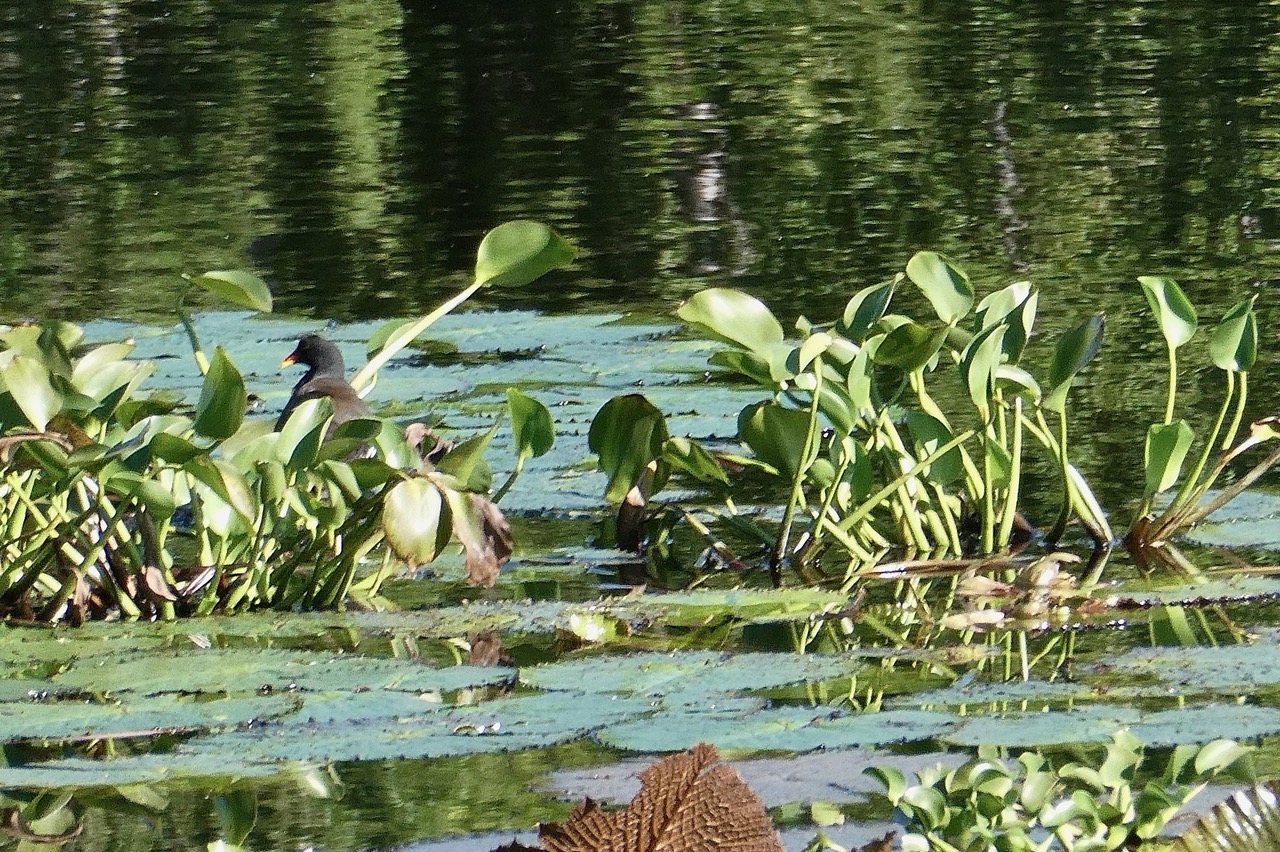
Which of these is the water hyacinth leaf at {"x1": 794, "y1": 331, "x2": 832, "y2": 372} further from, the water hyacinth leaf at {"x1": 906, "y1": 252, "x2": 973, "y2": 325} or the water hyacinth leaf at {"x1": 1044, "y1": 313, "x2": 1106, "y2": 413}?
the water hyacinth leaf at {"x1": 1044, "y1": 313, "x2": 1106, "y2": 413}

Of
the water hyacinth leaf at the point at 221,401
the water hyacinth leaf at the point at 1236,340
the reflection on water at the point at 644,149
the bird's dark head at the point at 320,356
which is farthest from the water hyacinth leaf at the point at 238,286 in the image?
the reflection on water at the point at 644,149

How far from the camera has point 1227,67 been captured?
1363 centimetres

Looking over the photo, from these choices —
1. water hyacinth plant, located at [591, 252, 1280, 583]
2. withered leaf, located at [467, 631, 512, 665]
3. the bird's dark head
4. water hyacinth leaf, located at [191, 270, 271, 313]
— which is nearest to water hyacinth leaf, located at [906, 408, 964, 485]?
water hyacinth plant, located at [591, 252, 1280, 583]

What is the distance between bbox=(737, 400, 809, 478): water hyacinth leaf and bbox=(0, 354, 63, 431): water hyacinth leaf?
139cm

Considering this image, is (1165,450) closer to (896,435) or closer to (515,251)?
(896,435)

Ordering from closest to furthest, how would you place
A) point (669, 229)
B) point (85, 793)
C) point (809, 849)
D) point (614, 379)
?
point (809, 849) < point (85, 793) < point (614, 379) < point (669, 229)

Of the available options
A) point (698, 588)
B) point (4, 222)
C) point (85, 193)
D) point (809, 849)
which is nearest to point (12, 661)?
point (698, 588)

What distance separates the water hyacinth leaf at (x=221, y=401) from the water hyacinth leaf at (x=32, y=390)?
274mm

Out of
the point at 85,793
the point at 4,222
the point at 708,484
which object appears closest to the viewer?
the point at 85,793

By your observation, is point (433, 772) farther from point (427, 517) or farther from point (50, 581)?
point (50, 581)

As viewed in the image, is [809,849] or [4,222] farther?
[4,222]

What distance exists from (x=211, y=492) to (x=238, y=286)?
0.42m

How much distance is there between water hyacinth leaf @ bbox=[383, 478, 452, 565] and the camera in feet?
12.2

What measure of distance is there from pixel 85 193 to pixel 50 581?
6.83 metres
